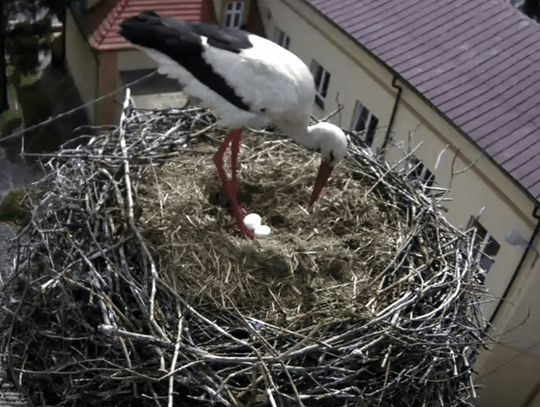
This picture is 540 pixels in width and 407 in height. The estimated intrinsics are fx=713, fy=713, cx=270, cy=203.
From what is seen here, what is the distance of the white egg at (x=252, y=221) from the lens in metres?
3.62

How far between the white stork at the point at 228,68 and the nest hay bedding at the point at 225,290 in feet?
1.88

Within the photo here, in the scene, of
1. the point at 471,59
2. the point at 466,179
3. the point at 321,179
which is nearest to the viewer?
the point at 321,179

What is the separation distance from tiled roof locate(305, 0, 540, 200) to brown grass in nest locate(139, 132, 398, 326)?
1.75 m

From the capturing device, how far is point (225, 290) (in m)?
3.17

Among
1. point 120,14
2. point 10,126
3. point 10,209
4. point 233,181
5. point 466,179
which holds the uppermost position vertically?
point 233,181

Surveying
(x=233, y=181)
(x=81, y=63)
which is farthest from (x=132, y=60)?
(x=233, y=181)

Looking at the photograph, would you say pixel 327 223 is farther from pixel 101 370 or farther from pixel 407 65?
pixel 407 65

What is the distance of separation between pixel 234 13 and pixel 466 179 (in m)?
4.10

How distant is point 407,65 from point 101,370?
4219 mm

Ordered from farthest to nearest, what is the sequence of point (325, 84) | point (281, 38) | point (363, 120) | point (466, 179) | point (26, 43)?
point (26, 43), point (281, 38), point (325, 84), point (363, 120), point (466, 179)

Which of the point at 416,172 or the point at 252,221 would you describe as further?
the point at 416,172

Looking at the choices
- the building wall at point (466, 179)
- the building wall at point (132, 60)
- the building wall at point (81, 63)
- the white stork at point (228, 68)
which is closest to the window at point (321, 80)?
the building wall at point (466, 179)

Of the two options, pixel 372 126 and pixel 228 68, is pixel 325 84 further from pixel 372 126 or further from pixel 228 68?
pixel 228 68

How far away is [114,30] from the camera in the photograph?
7832mm
